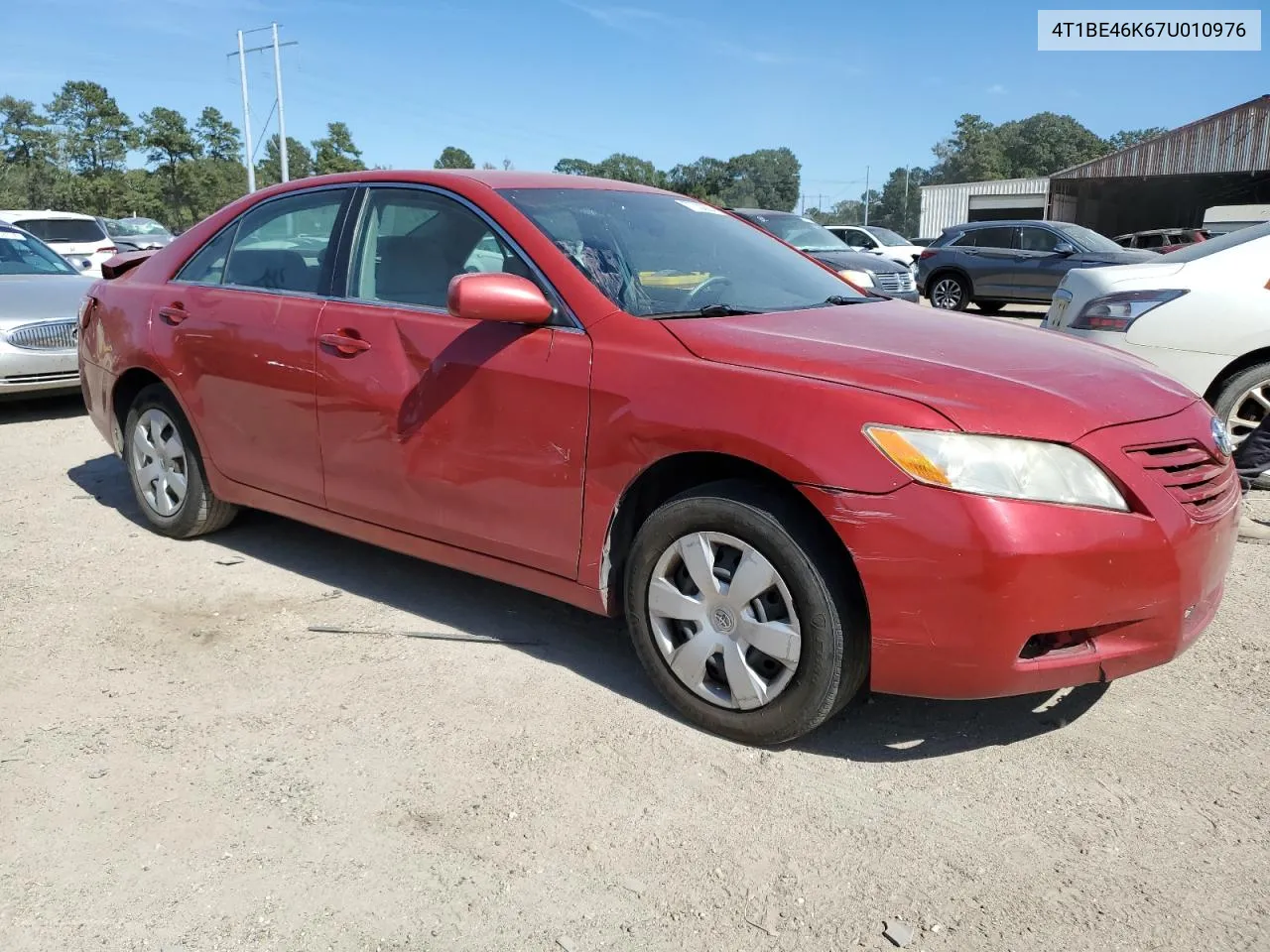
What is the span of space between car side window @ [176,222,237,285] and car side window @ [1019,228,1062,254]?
48.5 feet

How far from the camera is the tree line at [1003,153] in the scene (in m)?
104

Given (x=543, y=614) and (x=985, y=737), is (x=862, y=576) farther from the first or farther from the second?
(x=543, y=614)

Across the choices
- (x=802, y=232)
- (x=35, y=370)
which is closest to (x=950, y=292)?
(x=802, y=232)

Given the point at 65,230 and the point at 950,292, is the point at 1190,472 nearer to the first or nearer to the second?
the point at 950,292

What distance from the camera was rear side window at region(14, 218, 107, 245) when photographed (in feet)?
53.3

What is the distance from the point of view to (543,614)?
402 centimetres

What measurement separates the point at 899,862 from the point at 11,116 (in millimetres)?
76298

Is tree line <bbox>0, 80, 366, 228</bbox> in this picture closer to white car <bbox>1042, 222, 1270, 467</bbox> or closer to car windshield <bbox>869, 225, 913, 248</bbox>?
car windshield <bbox>869, 225, 913, 248</bbox>

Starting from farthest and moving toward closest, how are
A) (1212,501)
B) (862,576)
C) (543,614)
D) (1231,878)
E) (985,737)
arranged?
(543,614) < (985,737) < (1212,501) < (862,576) < (1231,878)

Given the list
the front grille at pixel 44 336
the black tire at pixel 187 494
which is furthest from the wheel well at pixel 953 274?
the black tire at pixel 187 494

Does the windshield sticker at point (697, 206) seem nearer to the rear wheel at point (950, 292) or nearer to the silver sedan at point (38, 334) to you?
the silver sedan at point (38, 334)

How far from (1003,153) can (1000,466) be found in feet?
383

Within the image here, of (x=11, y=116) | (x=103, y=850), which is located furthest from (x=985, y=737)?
(x=11, y=116)

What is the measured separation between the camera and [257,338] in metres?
4.13
